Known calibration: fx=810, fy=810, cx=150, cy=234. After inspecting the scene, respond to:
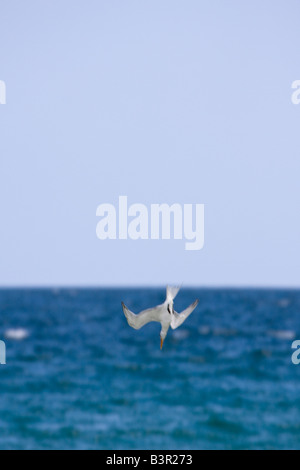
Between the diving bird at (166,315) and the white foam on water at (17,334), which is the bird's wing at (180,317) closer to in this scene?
the diving bird at (166,315)

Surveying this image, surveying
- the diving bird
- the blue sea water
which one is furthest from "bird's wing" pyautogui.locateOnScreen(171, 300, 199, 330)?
the blue sea water

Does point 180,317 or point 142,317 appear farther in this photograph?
point 142,317

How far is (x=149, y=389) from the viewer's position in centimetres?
2567

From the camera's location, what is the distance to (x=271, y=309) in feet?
193

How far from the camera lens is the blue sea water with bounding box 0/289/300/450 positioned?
2002cm

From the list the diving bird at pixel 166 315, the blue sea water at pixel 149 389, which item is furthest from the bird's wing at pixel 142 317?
the blue sea water at pixel 149 389

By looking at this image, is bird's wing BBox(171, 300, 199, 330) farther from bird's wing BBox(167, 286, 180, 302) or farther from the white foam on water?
the white foam on water

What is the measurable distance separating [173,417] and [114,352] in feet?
39.9

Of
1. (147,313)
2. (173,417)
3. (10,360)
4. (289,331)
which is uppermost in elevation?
(289,331)

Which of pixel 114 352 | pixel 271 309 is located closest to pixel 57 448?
pixel 114 352

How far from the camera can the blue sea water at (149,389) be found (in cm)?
2002

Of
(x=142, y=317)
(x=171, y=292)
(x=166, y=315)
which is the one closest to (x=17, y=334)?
(x=142, y=317)

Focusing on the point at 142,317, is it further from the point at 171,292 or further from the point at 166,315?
the point at 171,292

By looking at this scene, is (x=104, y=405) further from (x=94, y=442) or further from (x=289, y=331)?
(x=289, y=331)
